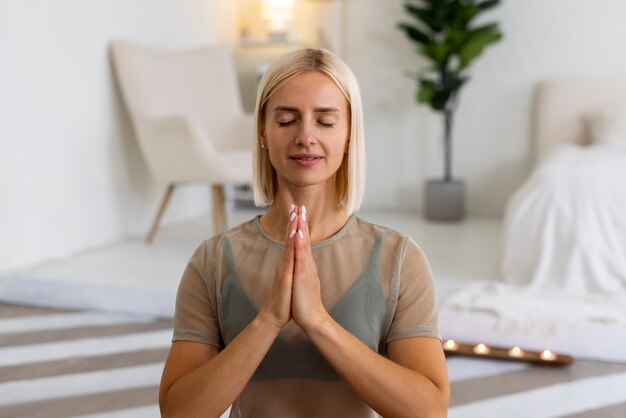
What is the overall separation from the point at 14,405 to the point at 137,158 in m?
2.16

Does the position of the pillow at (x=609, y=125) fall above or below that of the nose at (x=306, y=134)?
below

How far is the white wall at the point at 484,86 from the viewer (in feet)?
14.5

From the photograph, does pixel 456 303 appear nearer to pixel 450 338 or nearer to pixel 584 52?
pixel 450 338

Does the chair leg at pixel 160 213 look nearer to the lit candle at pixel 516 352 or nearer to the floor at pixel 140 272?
the floor at pixel 140 272

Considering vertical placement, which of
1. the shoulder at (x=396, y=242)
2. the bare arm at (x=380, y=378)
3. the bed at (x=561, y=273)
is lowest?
the bed at (x=561, y=273)

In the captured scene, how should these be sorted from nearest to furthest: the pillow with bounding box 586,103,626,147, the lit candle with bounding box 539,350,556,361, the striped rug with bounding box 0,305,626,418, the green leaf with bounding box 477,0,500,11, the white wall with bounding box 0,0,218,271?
the striped rug with bounding box 0,305,626,418 → the lit candle with bounding box 539,350,556,361 → the white wall with bounding box 0,0,218,271 → the pillow with bounding box 586,103,626,147 → the green leaf with bounding box 477,0,500,11

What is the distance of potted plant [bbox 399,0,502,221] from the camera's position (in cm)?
425

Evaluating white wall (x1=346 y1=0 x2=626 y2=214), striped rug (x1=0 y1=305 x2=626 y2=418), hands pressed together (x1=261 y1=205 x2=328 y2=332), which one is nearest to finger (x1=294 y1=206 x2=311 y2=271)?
hands pressed together (x1=261 y1=205 x2=328 y2=332)

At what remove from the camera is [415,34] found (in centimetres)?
438

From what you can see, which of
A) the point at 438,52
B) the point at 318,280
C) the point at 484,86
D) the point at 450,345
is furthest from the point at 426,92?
the point at 318,280

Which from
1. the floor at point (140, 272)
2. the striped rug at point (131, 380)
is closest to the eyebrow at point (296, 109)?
the striped rug at point (131, 380)

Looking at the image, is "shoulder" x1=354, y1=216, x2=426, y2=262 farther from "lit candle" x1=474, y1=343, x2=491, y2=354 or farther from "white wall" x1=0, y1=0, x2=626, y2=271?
"white wall" x1=0, y1=0, x2=626, y2=271

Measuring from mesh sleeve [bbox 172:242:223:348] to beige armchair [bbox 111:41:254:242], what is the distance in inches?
93.2

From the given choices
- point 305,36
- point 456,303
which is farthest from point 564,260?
point 305,36
